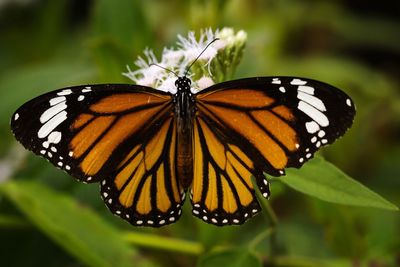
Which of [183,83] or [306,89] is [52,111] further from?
[306,89]

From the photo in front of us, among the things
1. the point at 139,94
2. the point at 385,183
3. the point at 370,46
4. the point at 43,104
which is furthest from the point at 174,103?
the point at 370,46

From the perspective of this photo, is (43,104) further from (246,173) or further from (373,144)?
(373,144)

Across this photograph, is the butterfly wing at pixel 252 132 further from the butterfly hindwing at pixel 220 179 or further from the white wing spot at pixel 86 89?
the white wing spot at pixel 86 89

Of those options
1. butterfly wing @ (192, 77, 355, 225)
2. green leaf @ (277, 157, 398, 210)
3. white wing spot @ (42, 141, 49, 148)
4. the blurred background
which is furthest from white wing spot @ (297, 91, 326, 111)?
white wing spot @ (42, 141, 49, 148)

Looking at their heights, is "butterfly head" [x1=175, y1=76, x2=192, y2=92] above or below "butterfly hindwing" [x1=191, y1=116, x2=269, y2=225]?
above

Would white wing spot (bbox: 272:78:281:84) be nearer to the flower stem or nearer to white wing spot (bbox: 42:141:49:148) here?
white wing spot (bbox: 42:141:49:148)

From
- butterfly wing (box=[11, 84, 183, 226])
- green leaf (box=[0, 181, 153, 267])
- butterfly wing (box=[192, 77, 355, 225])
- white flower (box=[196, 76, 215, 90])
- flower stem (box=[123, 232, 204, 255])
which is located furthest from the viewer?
flower stem (box=[123, 232, 204, 255])

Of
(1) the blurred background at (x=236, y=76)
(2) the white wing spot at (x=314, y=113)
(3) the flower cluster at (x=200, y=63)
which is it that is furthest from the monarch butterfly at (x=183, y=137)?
(1) the blurred background at (x=236, y=76)

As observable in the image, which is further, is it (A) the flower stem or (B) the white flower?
(A) the flower stem
